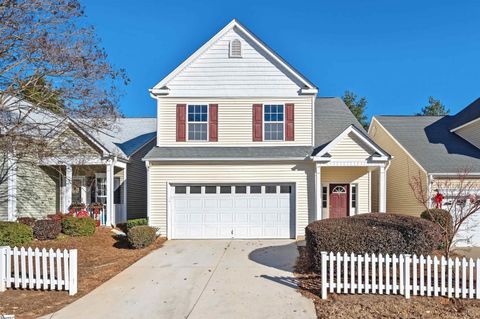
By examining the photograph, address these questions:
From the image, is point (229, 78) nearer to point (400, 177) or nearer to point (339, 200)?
point (339, 200)

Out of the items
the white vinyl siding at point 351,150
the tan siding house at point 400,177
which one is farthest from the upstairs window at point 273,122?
the tan siding house at point 400,177

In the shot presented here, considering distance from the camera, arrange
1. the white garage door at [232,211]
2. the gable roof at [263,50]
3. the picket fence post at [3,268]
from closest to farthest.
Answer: the picket fence post at [3,268] → the white garage door at [232,211] → the gable roof at [263,50]

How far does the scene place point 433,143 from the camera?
18.6m

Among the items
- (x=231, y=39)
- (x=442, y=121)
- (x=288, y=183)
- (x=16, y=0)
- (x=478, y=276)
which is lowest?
(x=478, y=276)

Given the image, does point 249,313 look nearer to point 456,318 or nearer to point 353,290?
point 353,290

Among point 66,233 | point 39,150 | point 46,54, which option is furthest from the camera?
point 66,233

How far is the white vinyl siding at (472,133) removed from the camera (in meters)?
17.9

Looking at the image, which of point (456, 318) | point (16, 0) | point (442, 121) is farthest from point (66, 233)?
point (442, 121)

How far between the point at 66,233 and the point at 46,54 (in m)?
7.26

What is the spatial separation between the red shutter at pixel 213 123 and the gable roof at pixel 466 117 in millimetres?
11803

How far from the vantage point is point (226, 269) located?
1029 centimetres

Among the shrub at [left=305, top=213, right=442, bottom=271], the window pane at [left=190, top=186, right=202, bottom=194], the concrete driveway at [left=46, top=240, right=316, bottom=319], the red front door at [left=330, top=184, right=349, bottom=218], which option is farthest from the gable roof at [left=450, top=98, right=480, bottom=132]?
the window pane at [left=190, top=186, right=202, bottom=194]

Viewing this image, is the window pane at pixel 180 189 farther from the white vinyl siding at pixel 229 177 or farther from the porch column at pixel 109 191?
the porch column at pixel 109 191

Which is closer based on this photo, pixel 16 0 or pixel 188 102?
pixel 16 0
